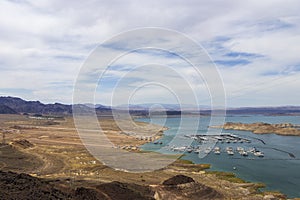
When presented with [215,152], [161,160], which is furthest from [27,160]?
[215,152]

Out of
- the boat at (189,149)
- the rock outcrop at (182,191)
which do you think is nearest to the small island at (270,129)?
the boat at (189,149)

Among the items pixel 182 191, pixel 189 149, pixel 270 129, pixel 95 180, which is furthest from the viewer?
pixel 270 129

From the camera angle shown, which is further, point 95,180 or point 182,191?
point 95,180

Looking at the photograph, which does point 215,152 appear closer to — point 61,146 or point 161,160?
point 161,160

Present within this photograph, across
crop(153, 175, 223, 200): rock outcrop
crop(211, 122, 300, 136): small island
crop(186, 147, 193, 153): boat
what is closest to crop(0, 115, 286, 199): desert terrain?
crop(153, 175, 223, 200): rock outcrop

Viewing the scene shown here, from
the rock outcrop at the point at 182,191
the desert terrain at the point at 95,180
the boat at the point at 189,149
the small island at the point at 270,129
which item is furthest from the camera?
the small island at the point at 270,129

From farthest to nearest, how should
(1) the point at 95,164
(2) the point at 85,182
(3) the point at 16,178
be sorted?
1. (1) the point at 95,164
2. (2) the point at 85,182
3. (3) the point at 16,178

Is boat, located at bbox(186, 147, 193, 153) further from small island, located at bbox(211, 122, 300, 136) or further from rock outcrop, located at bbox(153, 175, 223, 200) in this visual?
small island, located at bbox(211, 122, 300, 136)

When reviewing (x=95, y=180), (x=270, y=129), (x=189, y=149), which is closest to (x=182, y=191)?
(x=95, y=180)

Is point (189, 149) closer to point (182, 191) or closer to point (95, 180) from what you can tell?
point (95, 180)

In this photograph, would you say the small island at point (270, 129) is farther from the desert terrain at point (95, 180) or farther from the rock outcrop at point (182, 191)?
the rock outcrop at point (182, 191)

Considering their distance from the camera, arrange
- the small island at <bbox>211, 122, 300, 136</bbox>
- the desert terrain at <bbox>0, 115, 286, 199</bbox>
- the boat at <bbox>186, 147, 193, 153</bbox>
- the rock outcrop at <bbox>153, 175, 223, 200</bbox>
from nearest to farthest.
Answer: the desert terrain at <bbox>0, 115, 286, 199</bbox>
the rock outcrop at <bbox>153, 175, 223, 200</bbox>
the boat at <bbox>186, 147, 193, 153</bbox>
the small island at <bbox>211, 122, 300, 136</bbox>
